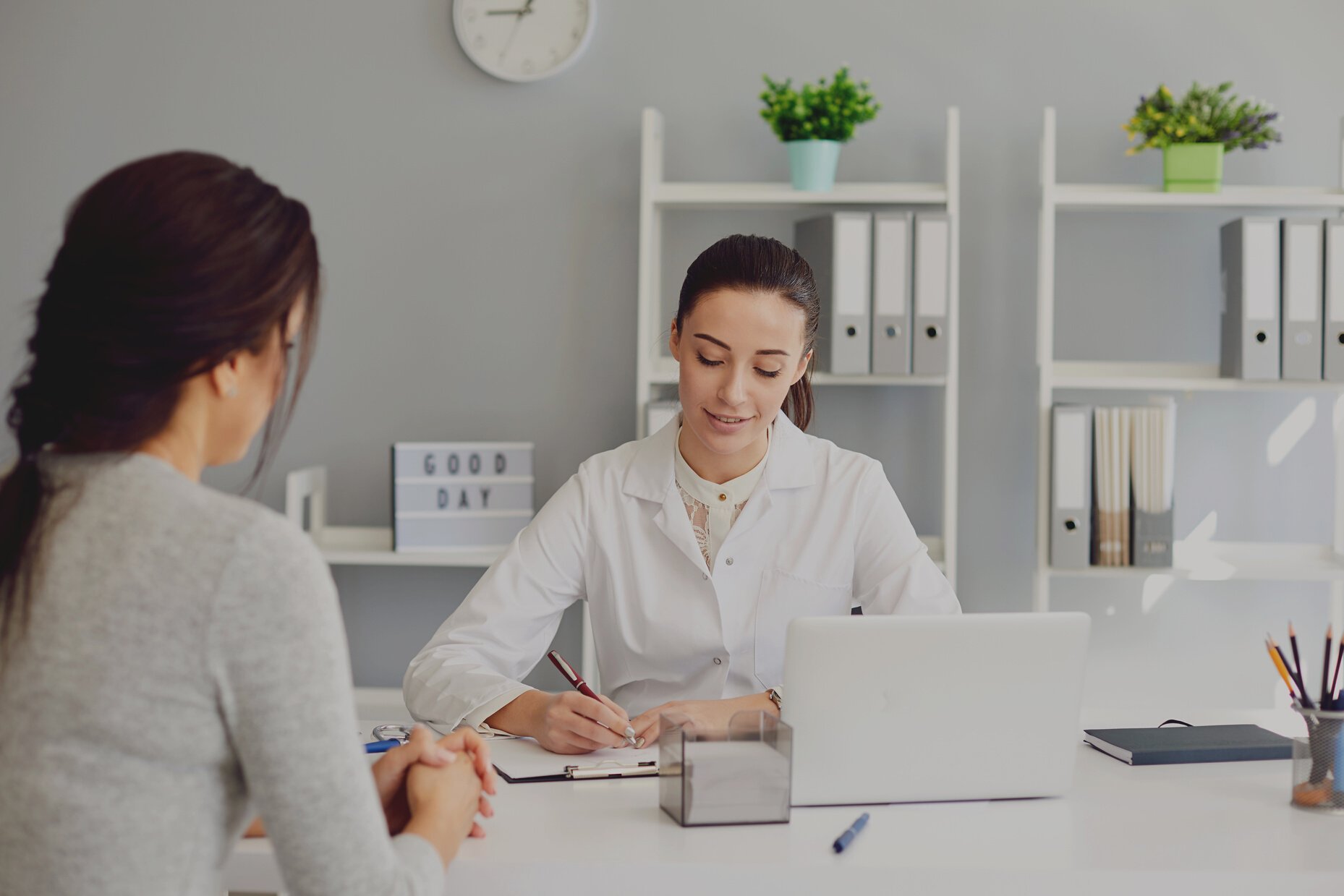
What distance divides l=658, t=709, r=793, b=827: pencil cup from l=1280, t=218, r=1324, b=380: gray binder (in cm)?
184

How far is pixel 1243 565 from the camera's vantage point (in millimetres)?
2648

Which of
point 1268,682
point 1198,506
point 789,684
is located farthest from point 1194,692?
point 789,684

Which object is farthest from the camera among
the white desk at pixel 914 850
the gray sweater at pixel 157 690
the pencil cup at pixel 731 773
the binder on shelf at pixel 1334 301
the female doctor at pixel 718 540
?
the binder on shelf at pixel 1334 301

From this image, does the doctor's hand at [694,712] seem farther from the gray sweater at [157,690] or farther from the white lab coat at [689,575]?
the gray sweater at [157,690]

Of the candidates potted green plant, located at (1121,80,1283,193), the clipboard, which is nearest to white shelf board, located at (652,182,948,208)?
potted green plant, located at (1121,80,1283,193)

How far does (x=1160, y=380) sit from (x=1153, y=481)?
23cm

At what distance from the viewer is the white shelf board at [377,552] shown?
Answer: 105 inches

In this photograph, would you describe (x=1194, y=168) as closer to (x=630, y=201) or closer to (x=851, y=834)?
(x=630, y=201)

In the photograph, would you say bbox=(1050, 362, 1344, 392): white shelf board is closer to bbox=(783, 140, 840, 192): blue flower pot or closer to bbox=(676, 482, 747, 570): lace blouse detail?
bbox=(783, 140, 840, 192): blue flower pot

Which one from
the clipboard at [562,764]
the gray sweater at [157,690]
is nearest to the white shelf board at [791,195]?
the clipboard at [562,764]

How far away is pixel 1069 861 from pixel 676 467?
94cm

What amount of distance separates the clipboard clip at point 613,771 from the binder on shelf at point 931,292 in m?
1.46

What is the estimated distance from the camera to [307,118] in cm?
295

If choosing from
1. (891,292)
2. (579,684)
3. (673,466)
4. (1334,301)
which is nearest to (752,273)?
(673,466)
